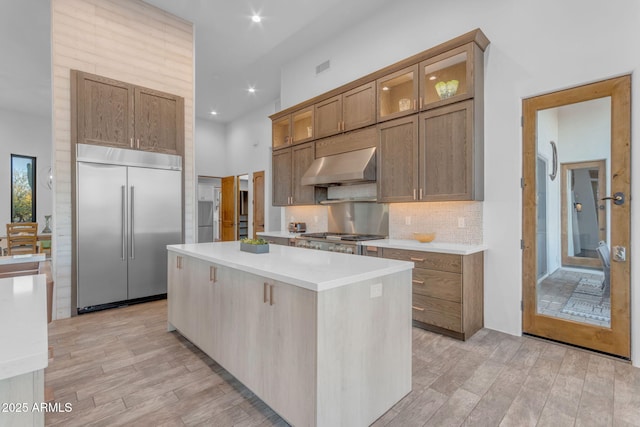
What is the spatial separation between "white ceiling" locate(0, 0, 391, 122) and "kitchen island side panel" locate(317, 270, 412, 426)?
12.8ft

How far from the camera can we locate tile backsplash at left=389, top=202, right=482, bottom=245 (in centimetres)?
339

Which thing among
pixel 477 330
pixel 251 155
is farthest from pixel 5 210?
pixel 477 330

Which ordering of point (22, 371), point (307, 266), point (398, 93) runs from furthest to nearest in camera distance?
point (398, 93), point (307, 266), point (22, 371)

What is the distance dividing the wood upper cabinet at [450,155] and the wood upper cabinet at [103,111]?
11.8 feet

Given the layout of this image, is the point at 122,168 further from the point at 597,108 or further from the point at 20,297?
the point at 597,108

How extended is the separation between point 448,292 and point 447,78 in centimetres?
228

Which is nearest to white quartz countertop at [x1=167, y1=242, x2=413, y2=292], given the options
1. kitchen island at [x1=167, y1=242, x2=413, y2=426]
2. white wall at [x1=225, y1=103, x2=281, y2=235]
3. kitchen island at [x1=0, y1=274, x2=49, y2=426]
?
kitchen island at [x1=167, y1=242, x2=413, y2=426]

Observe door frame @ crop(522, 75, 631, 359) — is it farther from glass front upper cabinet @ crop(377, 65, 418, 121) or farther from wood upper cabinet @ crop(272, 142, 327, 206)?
wood upper cabinet @ crop(272, 142, 327, 206)

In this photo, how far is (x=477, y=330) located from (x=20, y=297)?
350cm

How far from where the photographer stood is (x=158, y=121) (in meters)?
4.23

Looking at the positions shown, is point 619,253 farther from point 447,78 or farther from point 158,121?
point 158,121

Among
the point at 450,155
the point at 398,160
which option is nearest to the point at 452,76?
the point at 450,155

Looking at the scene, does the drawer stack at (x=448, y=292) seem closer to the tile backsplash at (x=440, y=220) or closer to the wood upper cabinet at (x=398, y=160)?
the tile backsplash at (x=440, y=220)

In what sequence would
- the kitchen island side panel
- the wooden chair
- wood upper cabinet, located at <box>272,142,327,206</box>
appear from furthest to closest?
1. the wooden chair
2. wood upper cabinet, located at <box>272,142,327,206</box>
3. the kitchen island side panel
